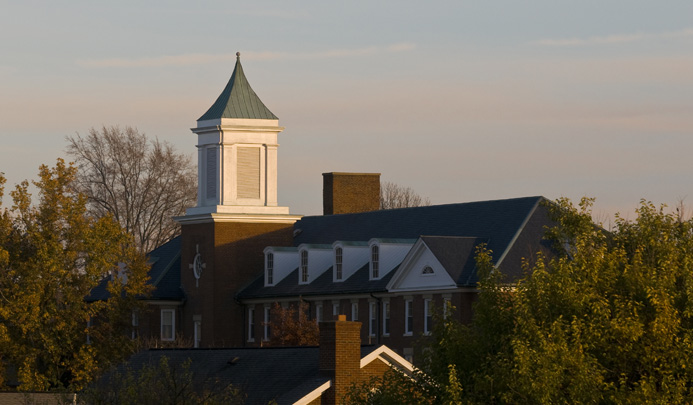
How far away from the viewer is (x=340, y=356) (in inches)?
1709

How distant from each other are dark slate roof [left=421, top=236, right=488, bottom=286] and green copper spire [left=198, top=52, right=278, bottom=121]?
15.4m

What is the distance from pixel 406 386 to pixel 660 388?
5684 millimetres

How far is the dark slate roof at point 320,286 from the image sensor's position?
70.9m

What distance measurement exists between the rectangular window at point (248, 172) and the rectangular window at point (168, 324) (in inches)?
283

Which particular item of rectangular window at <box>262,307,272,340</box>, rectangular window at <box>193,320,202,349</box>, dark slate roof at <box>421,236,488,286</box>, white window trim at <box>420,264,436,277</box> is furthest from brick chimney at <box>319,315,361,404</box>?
rectangular window at <box>193,320,202,349</box>

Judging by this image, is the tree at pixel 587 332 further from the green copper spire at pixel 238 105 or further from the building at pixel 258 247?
the green copper spire at pixel 238 105

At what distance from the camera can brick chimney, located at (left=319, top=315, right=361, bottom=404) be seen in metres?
43.1

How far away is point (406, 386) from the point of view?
34.2 metres

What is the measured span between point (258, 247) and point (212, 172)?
4.27 m

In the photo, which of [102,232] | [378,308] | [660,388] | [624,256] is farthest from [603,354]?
[378,308]

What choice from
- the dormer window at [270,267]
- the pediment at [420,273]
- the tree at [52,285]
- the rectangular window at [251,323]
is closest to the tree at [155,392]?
the tree at [52,285]

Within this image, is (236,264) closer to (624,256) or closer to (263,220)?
(263,220)

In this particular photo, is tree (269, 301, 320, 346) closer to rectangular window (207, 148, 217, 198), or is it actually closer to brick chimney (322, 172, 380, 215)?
rectangular window (207, 148, 217, 198)

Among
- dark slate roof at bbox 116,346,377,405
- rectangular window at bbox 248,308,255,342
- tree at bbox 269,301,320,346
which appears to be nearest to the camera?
dark slate roof at bbox 116,346,377,405
